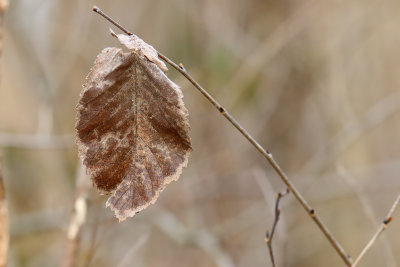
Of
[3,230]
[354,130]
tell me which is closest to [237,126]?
[3,230]

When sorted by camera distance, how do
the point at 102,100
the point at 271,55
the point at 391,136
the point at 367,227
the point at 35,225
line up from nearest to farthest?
the point at 102,100 < the point at 35,225 < the point at 271,55 < the point at 367,227 < the point at 391,136

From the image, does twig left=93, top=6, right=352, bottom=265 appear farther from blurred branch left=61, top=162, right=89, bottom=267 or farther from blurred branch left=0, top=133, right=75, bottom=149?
blurred branch left=0, top=133, right=75, bottom=149

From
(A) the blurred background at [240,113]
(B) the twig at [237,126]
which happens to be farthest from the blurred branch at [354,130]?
(B) the twig at [237,126]

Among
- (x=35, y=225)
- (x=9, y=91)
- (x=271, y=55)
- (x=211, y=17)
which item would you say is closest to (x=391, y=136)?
(x=271, y=55)

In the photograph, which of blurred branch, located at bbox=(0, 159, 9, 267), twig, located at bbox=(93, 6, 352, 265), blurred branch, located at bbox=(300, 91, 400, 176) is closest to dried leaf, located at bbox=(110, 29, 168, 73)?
twig, located at bbox=(93, 6, 352, 265)

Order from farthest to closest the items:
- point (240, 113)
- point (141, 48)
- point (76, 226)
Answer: point (240, 113) → point (76, 226) → point (141, 48)

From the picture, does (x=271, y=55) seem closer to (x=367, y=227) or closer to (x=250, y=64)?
(x=250, y=64)

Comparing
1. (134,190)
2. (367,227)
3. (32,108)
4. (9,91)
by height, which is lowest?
(367,227)

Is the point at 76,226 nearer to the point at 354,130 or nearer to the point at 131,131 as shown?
the point at 131,131
